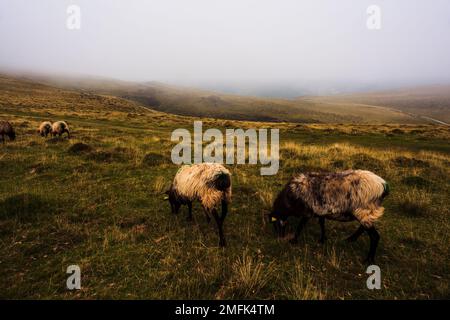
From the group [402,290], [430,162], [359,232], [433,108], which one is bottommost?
[402,290]

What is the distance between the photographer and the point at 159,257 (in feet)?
18.0

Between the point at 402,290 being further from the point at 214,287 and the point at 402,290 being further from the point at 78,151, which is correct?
the point at 78,151

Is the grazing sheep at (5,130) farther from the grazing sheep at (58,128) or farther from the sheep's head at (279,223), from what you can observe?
the sheep's head at (279,223)

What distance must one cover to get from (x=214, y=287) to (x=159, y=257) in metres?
1.60

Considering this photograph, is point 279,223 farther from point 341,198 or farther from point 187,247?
point 187,247

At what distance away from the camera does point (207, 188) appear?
6.40m

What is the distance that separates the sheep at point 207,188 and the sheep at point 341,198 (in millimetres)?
1601

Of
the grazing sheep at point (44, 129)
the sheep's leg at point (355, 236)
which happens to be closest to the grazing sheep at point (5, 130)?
the grazing sheep at point (44, 129)

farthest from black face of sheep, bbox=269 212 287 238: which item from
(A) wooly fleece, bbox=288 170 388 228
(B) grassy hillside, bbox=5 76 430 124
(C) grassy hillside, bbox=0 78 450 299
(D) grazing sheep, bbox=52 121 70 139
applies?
(B) grassy hillside, bbox=5 76 430 124

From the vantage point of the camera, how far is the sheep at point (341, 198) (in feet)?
17.6

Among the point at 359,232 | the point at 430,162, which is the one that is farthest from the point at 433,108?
the point at 359,232

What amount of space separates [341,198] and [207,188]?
10.5 ft

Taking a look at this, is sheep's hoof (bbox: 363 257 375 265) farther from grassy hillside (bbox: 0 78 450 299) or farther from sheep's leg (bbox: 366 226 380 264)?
→ grassy hillside (bbox: 0 78 450 299)

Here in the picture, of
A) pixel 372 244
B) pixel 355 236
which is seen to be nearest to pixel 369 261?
pixel 372 244
